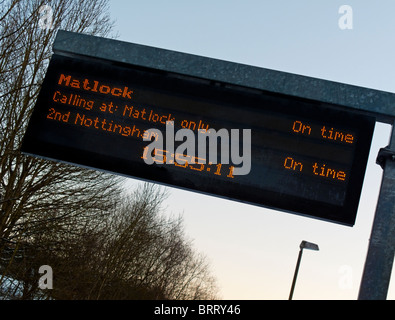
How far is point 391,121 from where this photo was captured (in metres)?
7.72

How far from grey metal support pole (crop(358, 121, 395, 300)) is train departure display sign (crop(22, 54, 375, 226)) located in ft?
1.11

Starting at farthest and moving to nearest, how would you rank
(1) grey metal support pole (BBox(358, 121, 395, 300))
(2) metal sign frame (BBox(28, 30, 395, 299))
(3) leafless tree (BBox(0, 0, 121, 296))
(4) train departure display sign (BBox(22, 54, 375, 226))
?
(3) leafless tree (BBox(0, 0, 121, 296))
(4) train departure display sign (BBox(22, 54, 375, 226))
(2) metal sign frame (BBox(28, 30, 395, 299))
(1) grey metal support pole (BBox(358, 121, 395, 300))

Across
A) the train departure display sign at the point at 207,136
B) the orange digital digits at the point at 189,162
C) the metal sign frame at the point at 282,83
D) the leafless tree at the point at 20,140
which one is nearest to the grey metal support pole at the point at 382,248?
the metal sign frame at the point at 282,83

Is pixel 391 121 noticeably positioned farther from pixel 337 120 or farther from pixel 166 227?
pixel 166 227

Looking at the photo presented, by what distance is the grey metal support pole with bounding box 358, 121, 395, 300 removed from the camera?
6.69 meters

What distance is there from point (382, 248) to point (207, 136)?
104 inches

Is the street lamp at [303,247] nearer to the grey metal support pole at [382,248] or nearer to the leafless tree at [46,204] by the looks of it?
the leafless tree at [46,204]

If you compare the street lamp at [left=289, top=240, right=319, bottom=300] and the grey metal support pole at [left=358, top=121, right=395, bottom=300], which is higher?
the street lamp at [left=289, top=240, right=319, bottom=300]

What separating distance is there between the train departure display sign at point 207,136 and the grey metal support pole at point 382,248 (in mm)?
340

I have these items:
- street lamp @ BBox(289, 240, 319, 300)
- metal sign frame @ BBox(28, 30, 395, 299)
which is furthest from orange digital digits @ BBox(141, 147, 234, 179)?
street lamp @ BBox(289, 240, 319, 300)

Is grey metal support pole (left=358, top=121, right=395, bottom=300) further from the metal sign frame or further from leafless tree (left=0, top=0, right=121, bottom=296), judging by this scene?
leafless tree (left=0, top=0, right=121, bottom=296)
